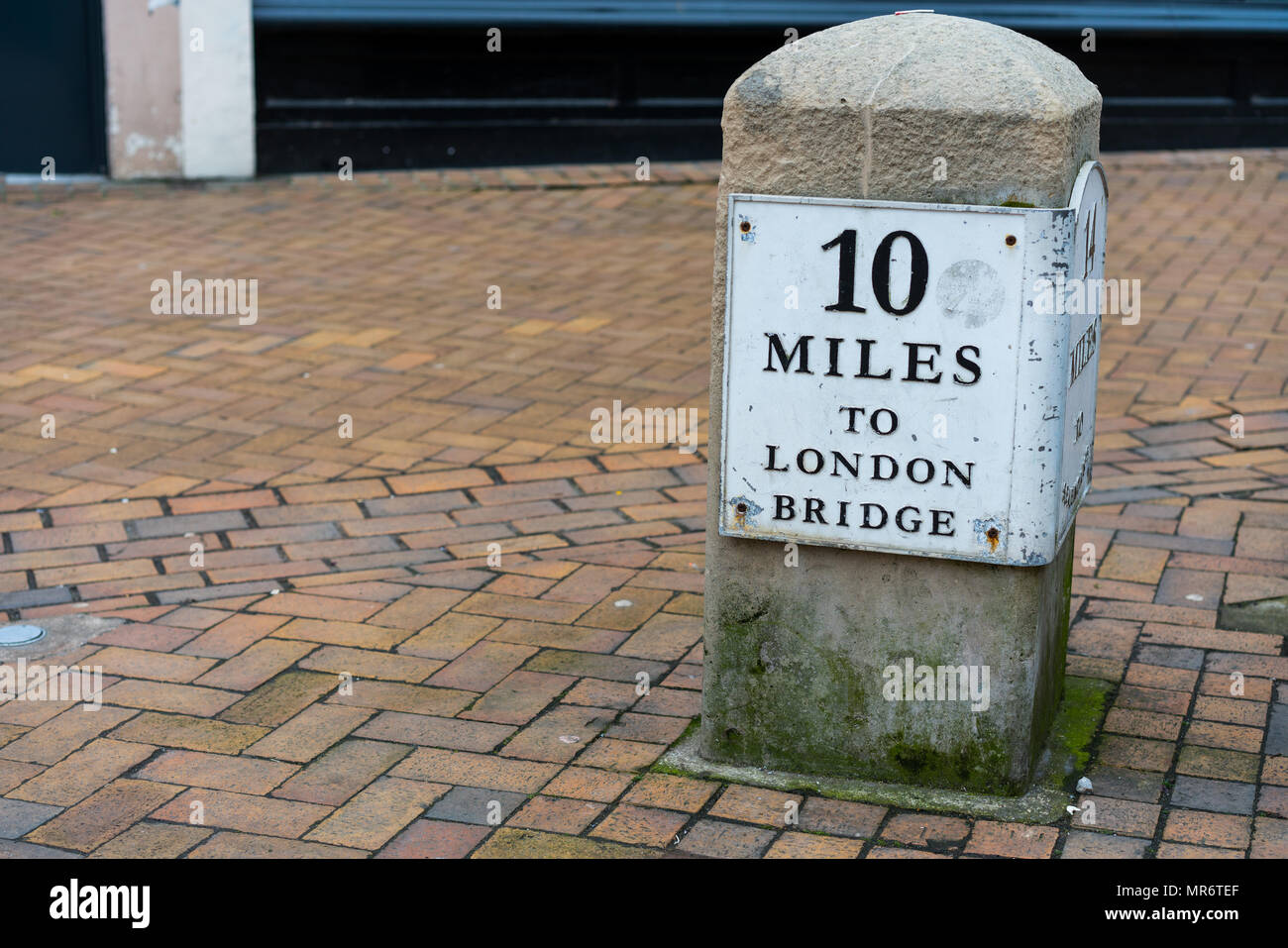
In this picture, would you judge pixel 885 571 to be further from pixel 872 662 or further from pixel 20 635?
pixel 20 635

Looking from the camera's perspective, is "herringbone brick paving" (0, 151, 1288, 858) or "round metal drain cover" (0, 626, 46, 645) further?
"round metal drain cover" (0, 626, 46, 645)

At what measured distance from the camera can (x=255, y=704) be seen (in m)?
3.47

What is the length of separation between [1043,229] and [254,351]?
158 inches

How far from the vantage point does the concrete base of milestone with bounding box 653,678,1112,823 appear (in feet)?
9.88

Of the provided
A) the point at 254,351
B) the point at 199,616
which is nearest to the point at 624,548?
the point at 199,616

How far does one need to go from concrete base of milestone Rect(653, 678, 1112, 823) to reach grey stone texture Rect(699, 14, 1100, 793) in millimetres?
24

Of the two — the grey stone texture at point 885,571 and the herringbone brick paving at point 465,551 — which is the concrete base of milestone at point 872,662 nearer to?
the grey stone texture at point 885,571

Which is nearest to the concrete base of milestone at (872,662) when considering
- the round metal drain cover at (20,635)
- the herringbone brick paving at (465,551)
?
the herringbone brick paving at (465,551)

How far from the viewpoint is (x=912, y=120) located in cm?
280

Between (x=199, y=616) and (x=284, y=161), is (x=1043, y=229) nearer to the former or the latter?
(x=199, y=616)

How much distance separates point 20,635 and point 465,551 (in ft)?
3.80

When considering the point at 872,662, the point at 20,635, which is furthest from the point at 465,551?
the point at 872,662

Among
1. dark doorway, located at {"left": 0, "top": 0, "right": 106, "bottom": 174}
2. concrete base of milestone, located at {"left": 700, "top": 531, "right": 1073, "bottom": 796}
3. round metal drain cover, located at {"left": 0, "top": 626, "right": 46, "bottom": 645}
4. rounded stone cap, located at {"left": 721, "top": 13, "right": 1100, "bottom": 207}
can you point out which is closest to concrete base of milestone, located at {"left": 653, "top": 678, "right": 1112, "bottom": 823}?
concrete base of milestone, located at {"left": 700, "top": 531, "right": 1073, "bottom": 796}

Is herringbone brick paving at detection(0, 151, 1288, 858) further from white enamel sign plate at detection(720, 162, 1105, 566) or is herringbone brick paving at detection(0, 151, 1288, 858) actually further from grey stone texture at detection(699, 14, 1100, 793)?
white enamel sign plate at detection(720, 162, 1105, 566)
